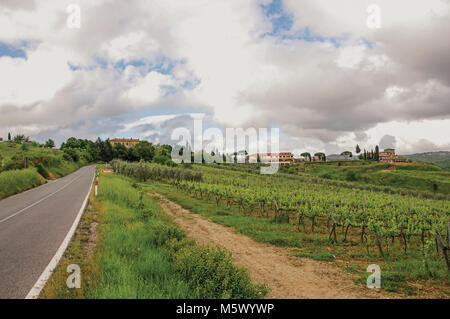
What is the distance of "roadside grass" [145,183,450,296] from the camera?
704cm

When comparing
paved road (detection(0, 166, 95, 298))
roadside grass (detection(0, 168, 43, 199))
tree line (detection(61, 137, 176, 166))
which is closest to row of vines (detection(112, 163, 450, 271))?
paved road (detection(0, 166, 95, 298))

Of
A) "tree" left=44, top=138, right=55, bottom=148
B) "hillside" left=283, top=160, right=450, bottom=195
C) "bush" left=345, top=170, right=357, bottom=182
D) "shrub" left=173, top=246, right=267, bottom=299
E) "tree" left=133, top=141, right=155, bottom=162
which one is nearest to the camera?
"shrub" left=173, top=246, right=267, bottom=299

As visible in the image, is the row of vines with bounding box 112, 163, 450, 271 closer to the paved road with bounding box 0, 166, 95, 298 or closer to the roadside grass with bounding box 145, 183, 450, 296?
the roadside grass with bounding box 145, 183, 450, 296

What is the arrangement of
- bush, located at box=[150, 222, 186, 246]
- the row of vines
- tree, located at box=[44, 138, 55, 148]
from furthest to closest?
tree, located at box=[44, 138, 55, 148] → the row of vines → bush, located at box=[150, 222, 186, 246]

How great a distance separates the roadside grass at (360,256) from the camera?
7.04 meters

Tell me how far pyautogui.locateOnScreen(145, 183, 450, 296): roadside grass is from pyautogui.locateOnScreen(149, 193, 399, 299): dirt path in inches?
21.2

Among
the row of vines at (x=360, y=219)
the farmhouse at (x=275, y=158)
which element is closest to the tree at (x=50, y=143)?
the farmhouse at (x=275, y=158)

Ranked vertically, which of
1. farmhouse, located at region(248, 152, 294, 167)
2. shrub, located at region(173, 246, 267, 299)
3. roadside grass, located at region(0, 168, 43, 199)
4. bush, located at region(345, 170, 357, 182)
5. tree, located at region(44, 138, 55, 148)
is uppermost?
tree, located at region(44, 138, 55, 148)

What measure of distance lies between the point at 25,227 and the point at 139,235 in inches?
187

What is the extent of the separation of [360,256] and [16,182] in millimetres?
27108

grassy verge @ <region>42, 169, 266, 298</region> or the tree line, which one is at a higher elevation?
the tree line

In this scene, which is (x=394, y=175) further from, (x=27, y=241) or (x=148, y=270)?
(x=27, y=241)
